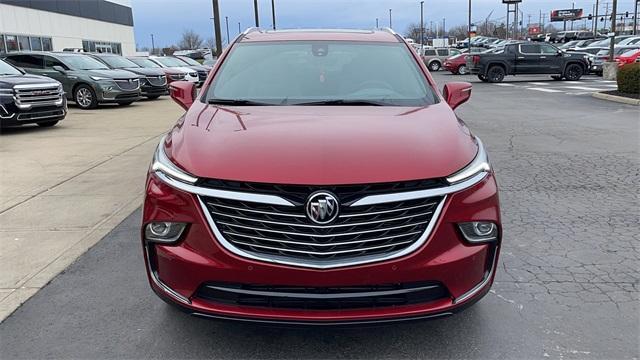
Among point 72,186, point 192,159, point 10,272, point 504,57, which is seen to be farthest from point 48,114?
point 504,57

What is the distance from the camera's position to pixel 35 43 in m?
36.8

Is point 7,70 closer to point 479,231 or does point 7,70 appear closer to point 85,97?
point 85,97

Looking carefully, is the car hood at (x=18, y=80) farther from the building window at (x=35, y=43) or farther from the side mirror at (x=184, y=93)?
the building window at (x=35, y=43)

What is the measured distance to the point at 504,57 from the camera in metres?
26.1

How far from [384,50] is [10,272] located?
11.0ft

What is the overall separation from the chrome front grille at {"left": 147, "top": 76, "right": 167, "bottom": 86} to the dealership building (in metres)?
17.7

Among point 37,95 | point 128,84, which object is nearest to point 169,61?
point 128,84

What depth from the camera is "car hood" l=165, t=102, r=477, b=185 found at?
8.64ft

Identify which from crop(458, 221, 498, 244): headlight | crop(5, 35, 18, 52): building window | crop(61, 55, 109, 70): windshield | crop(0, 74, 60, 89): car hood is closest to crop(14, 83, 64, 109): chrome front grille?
crop(0, 74, 60, 89): car hood

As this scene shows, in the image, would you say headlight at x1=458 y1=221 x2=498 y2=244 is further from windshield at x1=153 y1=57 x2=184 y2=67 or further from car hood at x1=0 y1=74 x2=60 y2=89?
windshield at x1=153 y1=57 x2=184 y2=67

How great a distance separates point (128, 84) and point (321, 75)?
46.2 ft

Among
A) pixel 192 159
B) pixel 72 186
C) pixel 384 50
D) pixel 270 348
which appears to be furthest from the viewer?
pixel 72 186

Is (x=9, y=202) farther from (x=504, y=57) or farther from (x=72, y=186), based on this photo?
(x=504, y=57)

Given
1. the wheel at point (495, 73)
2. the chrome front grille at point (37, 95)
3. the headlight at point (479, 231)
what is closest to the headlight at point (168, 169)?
the headlight at point (479, 231)
